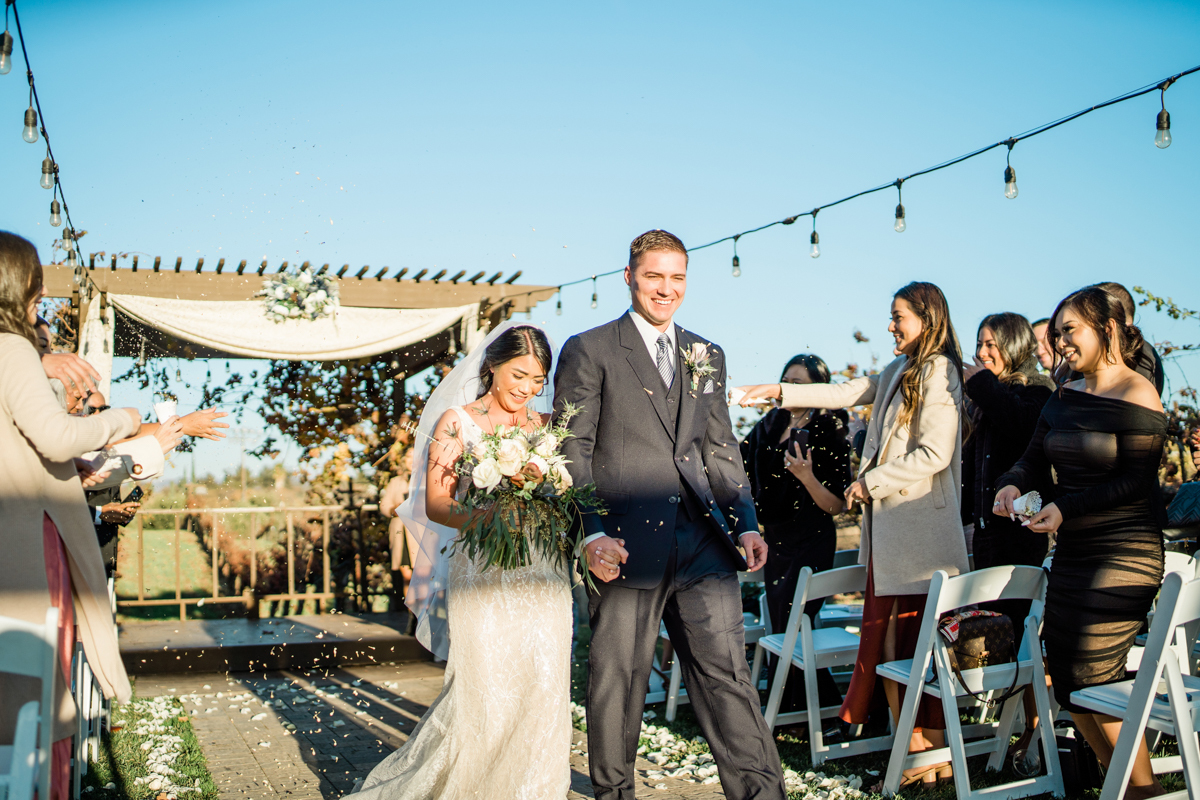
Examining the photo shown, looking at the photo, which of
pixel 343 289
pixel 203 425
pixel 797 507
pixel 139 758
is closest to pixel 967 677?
pixel 797 507

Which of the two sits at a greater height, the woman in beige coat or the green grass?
the woman in beige coat

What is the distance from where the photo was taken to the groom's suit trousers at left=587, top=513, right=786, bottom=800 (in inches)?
117

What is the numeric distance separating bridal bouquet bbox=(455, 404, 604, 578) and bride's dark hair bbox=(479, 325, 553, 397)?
0.53m

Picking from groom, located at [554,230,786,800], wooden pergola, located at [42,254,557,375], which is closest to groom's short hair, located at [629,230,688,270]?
groom, located at [554,230,786,800]

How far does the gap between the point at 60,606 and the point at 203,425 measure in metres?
0.86

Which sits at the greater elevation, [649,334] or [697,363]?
[649,334]

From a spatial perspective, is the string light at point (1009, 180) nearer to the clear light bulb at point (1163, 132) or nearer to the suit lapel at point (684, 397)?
the clear light bulb at point (1163, 132)

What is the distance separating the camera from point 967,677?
3510mm

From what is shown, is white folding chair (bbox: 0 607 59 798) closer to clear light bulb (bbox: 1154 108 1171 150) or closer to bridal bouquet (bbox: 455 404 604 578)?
bridal bouquet (bbox: 455 404 604 578)

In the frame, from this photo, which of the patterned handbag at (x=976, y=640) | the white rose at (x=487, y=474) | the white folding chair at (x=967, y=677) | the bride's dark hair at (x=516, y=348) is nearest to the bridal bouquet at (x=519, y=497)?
the white rose at (x=487, y=474)

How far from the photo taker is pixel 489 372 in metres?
3.92

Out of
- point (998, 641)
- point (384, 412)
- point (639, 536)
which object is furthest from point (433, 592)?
point (384, 412)

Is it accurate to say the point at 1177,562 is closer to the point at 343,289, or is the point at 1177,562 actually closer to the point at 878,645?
the point at 878,645

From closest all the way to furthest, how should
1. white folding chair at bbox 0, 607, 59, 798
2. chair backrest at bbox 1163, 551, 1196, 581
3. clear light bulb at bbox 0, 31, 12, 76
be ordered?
1. white folding chair at bbox 0, 607, 59, 798
2. clear light bulb at bbox 0, 31, 12, 76
3. chair backrest at bbox 1163, 551, 1196, 581
